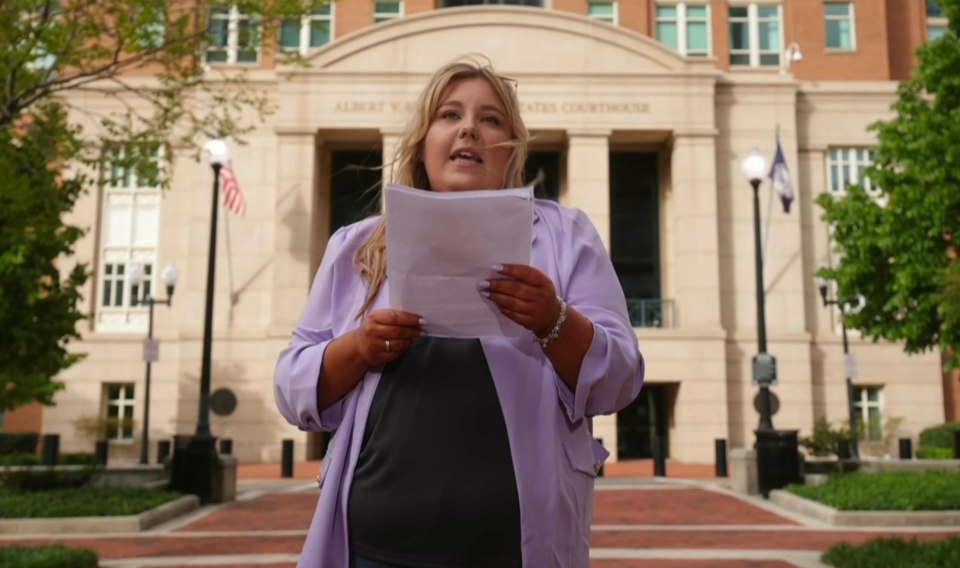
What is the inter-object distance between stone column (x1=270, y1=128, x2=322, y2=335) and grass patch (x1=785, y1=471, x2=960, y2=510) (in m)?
19.4

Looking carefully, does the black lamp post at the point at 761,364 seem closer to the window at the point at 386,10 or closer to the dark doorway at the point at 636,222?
the dark doorway at the point at 636,222

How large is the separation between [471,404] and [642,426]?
101 feet

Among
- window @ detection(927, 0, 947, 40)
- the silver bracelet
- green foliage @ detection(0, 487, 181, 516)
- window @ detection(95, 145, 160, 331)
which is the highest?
window @ detection(927, 0, 947, 40)

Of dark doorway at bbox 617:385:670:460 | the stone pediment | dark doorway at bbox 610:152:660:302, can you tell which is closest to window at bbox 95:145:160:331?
the stone pediment

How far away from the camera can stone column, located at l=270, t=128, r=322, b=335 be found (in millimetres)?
30641

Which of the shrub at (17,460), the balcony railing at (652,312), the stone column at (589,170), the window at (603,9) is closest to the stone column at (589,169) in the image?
the stone column at (589,170)

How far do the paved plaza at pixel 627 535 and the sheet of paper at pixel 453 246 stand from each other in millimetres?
7652

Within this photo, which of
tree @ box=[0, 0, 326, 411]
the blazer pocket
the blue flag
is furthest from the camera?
the blue flag

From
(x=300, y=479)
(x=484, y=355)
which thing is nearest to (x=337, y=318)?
(x=484, y=355)

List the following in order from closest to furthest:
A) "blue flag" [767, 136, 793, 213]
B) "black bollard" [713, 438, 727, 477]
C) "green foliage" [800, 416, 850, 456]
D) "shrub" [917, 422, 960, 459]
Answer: "black bollard" [713, 438, 727, 477], "green foliage" [800, 416, 850, 456], "blue flag" [767, 136, 793, 213], "shrub" [917, 422, 960, 459]

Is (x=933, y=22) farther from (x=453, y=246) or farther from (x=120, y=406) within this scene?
(x=453, y=246)

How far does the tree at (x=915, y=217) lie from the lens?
18.6 metres

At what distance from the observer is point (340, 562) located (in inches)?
82.6

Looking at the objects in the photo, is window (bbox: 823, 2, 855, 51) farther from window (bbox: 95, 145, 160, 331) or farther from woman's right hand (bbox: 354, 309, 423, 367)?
woman's right hand (bbox: 354, 309, 423, 367)
